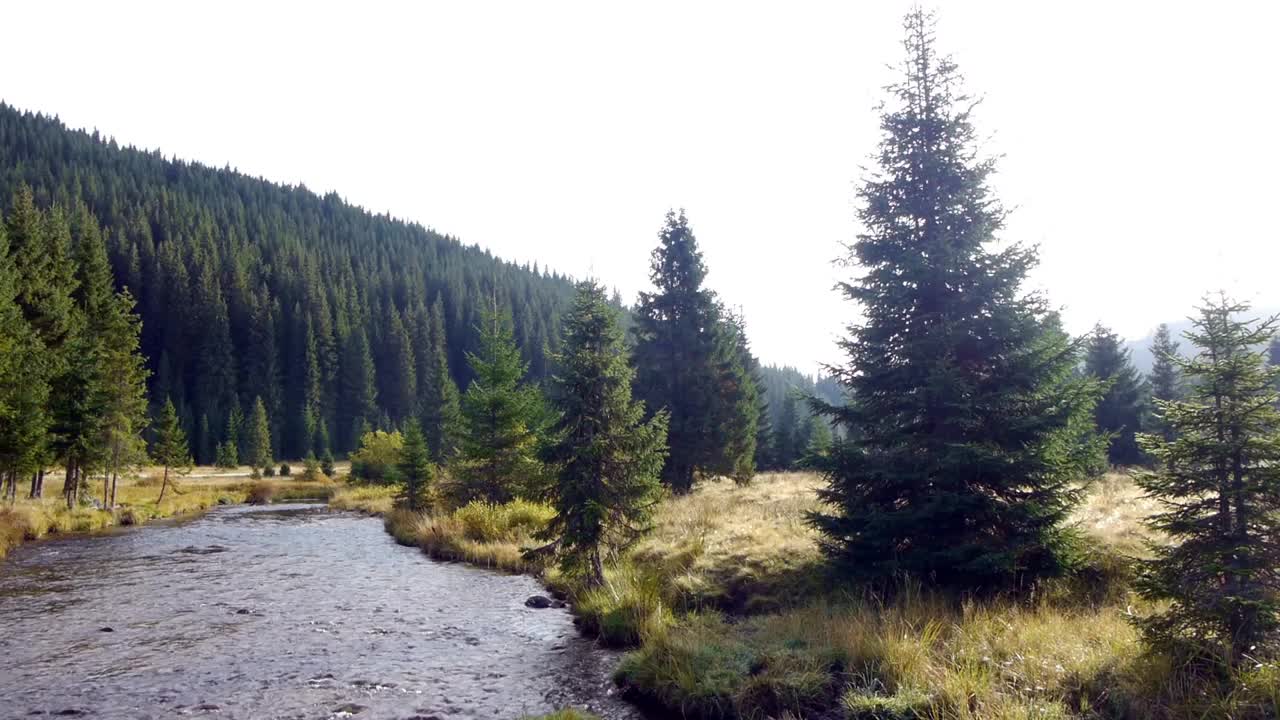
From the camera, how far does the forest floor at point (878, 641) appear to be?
21.8 ft

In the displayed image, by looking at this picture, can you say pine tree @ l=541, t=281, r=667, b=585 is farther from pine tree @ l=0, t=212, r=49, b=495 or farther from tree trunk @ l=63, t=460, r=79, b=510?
tree trunk @ l=63, t=460, r=79, b=510

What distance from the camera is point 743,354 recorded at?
159ft

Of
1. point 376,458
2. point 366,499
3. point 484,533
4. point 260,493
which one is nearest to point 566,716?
point 484,533

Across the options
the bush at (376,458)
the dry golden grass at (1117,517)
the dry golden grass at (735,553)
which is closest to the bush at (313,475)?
the bush at (376,458)

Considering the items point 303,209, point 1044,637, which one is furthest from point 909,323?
point 303,209

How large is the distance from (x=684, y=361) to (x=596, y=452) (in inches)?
560

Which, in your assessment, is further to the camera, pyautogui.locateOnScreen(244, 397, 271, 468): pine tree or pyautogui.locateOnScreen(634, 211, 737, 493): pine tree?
pyautogui.locateOnScreen(244, 397, 271, 468): pine tree

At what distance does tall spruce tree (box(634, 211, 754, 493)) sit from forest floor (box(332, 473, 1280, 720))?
11656 millimetres

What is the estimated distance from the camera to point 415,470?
103 feet

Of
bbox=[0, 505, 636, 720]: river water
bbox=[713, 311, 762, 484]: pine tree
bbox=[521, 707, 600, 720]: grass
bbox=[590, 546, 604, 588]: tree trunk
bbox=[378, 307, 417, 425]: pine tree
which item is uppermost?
bbox=[378, 307, 417, 425]: pine tree

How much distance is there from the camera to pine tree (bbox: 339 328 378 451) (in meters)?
105

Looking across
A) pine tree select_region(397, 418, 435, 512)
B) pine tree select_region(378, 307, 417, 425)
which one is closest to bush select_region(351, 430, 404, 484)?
pine tree select_region(397, 418, 435, 512)

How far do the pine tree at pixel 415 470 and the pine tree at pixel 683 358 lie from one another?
10.5 m

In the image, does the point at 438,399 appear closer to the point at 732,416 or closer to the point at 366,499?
the point at 366,499
